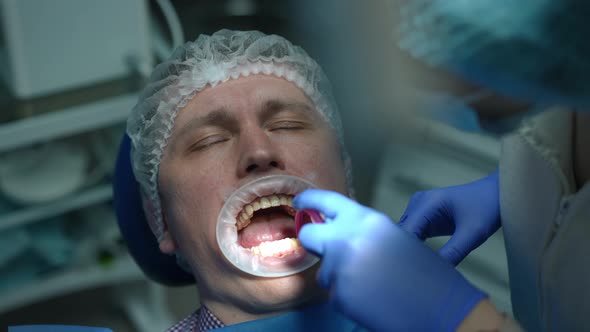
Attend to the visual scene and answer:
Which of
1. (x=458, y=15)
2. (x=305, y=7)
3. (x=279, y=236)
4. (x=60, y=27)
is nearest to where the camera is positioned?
(x=458, y=15)

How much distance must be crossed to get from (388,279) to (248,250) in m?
0.38

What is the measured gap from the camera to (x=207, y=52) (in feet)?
4.88

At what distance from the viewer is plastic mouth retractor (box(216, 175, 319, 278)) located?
1.30 metres

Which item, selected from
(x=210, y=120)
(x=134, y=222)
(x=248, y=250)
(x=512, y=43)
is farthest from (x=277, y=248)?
(x=512, y=43)

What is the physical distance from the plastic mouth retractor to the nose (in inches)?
1.2

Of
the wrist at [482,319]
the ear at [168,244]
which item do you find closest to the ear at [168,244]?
the ear at [168,244]

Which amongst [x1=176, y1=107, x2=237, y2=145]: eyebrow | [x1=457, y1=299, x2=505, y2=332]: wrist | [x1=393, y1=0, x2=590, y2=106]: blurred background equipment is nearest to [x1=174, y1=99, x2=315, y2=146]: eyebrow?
[x1=176, y1=107, x2=237, y2=145]: eyebrow

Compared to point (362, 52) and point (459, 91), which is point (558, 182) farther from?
point (362, 52)

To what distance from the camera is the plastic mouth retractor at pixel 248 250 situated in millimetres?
1303

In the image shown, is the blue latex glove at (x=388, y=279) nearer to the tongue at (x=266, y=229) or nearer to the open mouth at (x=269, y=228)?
the open mouth at (x=269, y=228)

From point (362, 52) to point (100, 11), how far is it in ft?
3.24

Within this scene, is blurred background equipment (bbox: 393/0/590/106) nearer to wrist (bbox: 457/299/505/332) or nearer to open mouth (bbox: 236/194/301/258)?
wrist (bbox: 457/299/505/332)

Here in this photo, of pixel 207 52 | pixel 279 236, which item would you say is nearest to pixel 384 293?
pixel 279 236

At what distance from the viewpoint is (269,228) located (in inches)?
58.4
